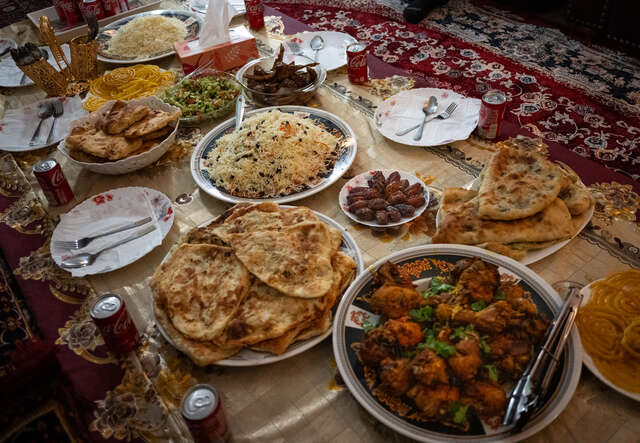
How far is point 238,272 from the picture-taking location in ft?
5.89

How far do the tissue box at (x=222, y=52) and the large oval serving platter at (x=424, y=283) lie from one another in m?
2.28

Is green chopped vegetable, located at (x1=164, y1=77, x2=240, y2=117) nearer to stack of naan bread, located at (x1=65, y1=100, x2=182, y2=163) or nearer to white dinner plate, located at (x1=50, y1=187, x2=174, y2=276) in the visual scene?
stack of naan bread, located at (x1=65, y1=100, x2=182, y2=163)

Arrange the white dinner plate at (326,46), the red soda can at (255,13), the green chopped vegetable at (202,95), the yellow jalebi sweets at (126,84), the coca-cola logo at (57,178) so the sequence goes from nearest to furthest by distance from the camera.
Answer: the coca-cola logo at (57,178) → the green chopped vegetable at (202,95) → the yellow jalebi sweets at (126,84) → the white dinner plate at (326,46) → the red soda can at (255,13)

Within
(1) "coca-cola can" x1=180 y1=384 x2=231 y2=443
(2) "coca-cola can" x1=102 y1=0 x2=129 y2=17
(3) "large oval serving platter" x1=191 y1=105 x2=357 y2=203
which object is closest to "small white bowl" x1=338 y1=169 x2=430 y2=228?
(3) "large oval serving platter" x1=191 y1=105 x2=357 y2=203

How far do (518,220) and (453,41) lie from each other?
362 centimetres

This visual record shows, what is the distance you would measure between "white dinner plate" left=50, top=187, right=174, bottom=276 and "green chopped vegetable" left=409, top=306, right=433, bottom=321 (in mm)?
1238

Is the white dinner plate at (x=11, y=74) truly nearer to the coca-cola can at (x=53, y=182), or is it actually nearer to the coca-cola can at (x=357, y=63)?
the coca-cola can at (x=53, y=182)

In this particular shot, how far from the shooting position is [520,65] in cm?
448

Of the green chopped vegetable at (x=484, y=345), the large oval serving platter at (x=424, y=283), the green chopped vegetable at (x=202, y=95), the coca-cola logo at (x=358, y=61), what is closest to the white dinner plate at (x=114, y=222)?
the green chopped vegetable at (x=202, y=95)

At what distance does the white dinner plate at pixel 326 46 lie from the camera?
3.49 meters

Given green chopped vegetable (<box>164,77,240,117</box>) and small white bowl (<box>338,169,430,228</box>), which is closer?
small white bowl (<box>338,169,430,228</box>)

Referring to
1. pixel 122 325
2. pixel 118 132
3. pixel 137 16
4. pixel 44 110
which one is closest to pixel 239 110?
pixel 118 132

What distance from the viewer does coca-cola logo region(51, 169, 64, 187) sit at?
2.49m

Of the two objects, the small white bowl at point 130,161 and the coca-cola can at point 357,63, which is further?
the coca-cola can at point 357,63
